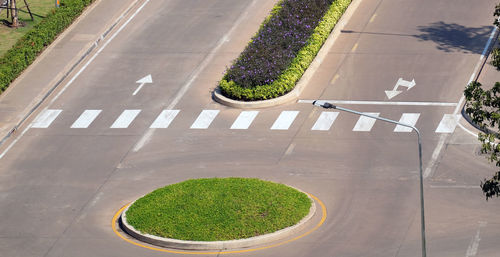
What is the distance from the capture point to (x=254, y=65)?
47.0 meters

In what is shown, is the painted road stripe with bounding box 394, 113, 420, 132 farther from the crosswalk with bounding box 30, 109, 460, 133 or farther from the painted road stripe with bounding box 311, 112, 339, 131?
the painted road stripe with bounding box 311, 112, 339, 131

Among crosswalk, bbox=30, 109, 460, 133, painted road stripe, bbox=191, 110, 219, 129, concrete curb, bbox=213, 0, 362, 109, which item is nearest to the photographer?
crosswalk, bbox=30, 109, 460, 133

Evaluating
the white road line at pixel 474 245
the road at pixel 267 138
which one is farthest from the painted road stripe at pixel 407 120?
the white road line at pixel 474 245

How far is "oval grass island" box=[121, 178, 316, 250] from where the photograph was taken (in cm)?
3384

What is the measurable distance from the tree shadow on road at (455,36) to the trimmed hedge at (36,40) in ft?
63.2

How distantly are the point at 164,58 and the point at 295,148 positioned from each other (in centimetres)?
1248

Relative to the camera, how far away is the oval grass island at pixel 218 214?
111 ft

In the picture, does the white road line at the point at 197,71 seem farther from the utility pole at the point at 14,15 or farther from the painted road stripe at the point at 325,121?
the utility pole at the point at 14,15

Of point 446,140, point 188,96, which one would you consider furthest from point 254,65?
point 446,140

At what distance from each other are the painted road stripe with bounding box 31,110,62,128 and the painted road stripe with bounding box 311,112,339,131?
1218 cm

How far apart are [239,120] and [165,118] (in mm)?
3443

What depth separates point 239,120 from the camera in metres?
44.1

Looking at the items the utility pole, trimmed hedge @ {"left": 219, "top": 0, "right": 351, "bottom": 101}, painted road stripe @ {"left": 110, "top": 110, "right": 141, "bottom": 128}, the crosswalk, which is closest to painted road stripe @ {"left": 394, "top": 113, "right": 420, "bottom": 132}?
the crosswalk

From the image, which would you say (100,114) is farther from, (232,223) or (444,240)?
(444,240)
